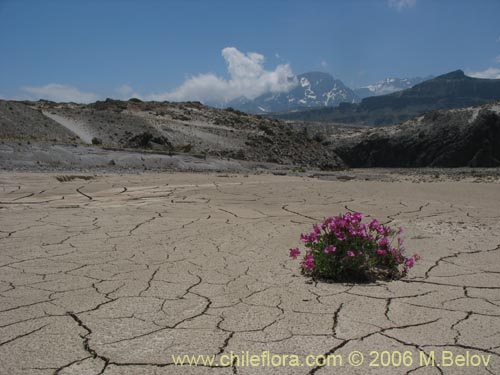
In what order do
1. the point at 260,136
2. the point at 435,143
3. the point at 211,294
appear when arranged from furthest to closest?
the point at 260,136 → the point at 435,143 → the point at 211,294

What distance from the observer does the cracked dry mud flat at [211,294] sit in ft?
8.20

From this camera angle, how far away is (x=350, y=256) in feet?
12.3

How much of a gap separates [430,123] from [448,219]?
20.1m

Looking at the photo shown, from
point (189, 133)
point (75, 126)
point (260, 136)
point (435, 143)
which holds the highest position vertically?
point (75, 126)

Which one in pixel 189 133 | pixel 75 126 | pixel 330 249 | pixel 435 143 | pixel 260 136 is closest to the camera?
pixel 330 249

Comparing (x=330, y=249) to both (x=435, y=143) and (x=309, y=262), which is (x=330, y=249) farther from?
(x=435, y=143)

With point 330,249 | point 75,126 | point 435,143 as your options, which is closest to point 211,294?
point 330,249

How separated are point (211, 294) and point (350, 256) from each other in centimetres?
122

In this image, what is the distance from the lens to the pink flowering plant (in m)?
3.82

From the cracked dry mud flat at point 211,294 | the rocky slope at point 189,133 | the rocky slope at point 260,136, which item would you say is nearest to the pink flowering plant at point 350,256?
the cracked dry mud flat at point 211,294

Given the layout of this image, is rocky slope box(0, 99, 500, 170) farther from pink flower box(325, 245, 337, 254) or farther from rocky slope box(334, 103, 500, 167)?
pink flower box(325, 245, 337, 254)

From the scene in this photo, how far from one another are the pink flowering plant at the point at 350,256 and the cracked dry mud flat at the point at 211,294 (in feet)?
0.58

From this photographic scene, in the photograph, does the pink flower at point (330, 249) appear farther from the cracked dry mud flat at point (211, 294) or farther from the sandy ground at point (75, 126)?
the sandy ground at point (75, 126)

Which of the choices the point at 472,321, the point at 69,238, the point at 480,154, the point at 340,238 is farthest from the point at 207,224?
the point at 480,154
